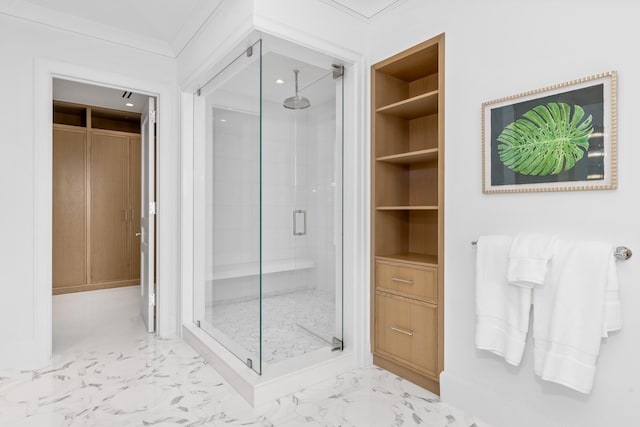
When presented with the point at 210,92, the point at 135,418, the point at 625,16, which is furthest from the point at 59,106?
the point at 625,16

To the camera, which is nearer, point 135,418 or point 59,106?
point 135,418

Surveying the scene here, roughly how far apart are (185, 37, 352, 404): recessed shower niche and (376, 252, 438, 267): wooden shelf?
367 mm

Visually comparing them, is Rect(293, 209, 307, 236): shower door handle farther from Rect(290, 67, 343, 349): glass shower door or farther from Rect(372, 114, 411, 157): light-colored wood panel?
Rect(372, 114, 411, 157): light-colored wood panel

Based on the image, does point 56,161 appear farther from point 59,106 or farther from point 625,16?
point 625,16

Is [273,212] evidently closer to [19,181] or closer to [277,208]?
[277,208]

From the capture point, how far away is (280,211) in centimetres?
270

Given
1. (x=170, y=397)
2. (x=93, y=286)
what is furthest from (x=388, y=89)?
(x=93, y=286)

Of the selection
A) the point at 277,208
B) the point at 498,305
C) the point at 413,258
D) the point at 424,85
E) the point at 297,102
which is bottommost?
the point at 498,305

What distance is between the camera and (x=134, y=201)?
5141 millimetres

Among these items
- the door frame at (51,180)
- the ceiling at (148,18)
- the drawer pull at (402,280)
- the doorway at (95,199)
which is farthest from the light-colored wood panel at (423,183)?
the doorway at (95,199)

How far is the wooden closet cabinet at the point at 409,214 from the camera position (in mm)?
2195

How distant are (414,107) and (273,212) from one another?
1.26m

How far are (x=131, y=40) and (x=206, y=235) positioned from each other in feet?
5.77

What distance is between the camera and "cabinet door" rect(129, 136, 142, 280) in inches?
201
